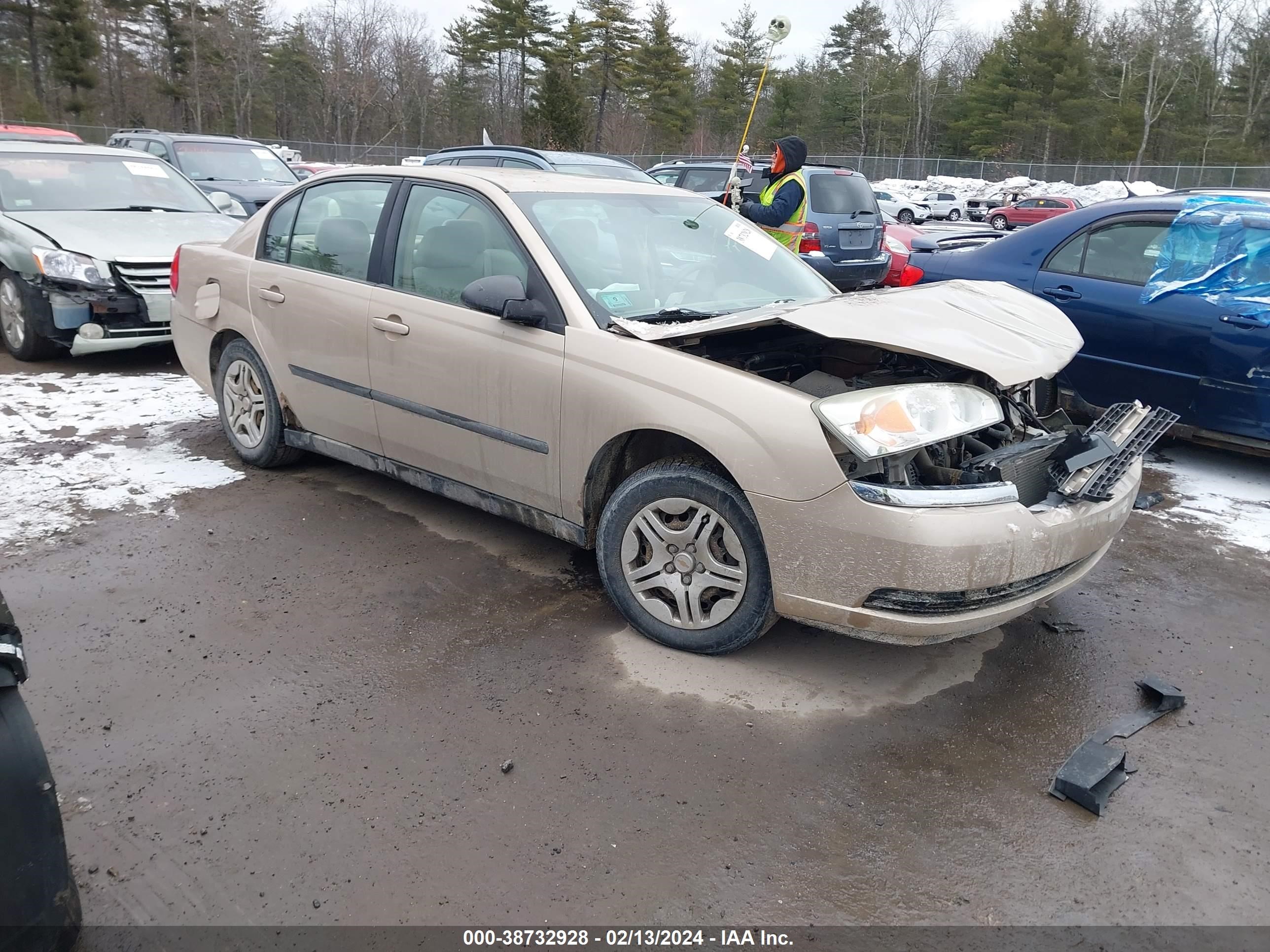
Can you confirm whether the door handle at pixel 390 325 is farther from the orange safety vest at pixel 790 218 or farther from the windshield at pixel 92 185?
the windshield at pixel 92 185

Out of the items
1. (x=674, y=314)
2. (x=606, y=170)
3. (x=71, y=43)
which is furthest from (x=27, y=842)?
(x=71, y=43)

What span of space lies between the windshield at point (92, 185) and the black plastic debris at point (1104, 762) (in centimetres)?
851

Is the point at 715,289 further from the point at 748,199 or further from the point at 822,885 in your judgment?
the point at 748,199

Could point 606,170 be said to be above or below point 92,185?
above

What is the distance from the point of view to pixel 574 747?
2926 millimetres

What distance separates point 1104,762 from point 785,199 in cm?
574

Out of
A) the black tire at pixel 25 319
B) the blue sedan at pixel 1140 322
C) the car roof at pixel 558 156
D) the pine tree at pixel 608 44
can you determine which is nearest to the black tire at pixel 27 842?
the blue sedan at pixel 1140 322

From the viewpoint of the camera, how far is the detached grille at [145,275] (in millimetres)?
A: 7129

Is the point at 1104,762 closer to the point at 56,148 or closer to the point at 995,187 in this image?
the point at 56,148

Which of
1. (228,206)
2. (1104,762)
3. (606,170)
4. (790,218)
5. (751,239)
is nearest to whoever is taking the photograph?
(1104,762)

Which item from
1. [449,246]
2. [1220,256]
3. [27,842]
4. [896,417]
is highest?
[1220,256]

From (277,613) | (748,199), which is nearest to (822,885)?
(277,613)

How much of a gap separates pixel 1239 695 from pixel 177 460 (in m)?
5.41

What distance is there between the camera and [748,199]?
29.9 ft
